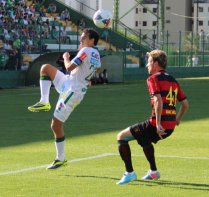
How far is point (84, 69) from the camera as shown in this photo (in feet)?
40.7

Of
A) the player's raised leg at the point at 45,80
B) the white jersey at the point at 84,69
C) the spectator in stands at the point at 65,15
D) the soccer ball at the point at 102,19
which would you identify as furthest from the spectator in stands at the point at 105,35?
the white jersey at the point at 84,69

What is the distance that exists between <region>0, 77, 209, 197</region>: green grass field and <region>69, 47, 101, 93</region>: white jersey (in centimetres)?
134

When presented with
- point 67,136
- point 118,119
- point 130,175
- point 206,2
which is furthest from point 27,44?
point 206,2

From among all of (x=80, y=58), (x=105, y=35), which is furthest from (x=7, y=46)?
(x=80, y=58)

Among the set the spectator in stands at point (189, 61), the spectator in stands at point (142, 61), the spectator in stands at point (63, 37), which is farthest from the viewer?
the spectator in stands at point (189, 61)

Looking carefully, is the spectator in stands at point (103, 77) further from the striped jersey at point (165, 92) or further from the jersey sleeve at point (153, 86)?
the jersey sleeve at point (153, 86)

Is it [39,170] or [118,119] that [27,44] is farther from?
[39,170]

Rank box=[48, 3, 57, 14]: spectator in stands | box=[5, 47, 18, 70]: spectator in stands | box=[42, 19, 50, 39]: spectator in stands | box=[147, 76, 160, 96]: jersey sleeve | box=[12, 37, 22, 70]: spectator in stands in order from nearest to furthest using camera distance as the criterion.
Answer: box=[147, 76, 160, 96]: jersey sleeve
box=[5, 47, 18, 70]: spectator in stands
box=[12, 37, 22, 70]: spectator in stands
box=[42, 19, 50, 39]: spectator in stands
box=[48, 3, 57, 14]: spectator in stands

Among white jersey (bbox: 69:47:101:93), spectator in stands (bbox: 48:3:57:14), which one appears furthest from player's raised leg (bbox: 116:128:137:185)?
spectator in stands (bbox: 48:3:57:14)

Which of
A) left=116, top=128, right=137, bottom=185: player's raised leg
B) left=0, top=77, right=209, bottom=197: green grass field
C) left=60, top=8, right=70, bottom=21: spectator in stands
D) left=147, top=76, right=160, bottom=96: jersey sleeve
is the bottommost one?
left=0, top=77, right=209, bottom=197: green grass field

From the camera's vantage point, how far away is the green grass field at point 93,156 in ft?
35.3

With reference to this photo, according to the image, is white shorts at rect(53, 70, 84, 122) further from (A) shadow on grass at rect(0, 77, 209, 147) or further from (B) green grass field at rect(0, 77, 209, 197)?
(A) shadow on grass at rect(0, 77, 209, 147)

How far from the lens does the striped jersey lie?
10.7 meters

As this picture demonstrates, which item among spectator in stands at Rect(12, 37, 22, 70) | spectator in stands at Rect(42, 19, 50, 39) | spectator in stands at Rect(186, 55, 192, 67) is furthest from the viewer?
spectator in stands at Rect(186, 55, 192, 67)
